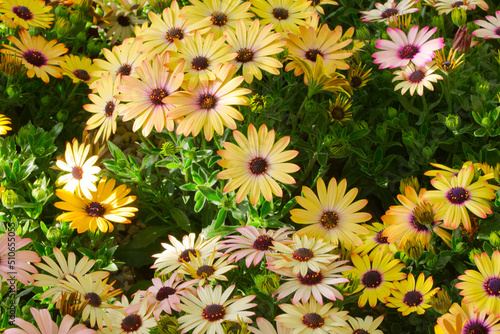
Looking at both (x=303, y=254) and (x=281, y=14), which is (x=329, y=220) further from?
(x=281, y=14)

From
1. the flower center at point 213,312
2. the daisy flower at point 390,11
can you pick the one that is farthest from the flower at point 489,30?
the flower center at point 213,312

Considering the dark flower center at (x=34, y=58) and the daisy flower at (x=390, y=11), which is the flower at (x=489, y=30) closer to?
the daisy flower at (x=390, y=11)

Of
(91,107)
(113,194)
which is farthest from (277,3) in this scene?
(113,194)

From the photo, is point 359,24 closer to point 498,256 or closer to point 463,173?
point 463,173

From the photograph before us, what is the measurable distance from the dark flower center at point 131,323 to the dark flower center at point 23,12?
4.02 feet

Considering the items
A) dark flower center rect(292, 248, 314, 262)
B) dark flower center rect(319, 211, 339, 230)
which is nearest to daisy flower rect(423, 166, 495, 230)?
dark flower center rect(319, 211, 339, 230)

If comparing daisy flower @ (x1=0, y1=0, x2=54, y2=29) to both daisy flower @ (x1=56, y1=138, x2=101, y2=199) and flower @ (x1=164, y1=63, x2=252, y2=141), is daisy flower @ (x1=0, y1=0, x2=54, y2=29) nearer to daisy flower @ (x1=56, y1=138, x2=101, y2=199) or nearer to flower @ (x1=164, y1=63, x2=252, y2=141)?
daisy flower @ (x1=56, y1=138, x2=101, y2=199)

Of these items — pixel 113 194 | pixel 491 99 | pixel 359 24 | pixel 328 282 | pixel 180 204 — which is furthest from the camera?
pixel 359 24

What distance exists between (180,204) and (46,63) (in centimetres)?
69

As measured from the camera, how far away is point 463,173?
4.41 ft

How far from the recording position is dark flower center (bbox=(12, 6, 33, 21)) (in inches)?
74.5

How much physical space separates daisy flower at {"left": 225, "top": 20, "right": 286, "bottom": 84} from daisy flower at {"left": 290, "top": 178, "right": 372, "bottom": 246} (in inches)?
13.5

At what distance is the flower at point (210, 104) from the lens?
1.34m

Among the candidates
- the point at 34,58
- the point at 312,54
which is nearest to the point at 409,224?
the point at 312,54
